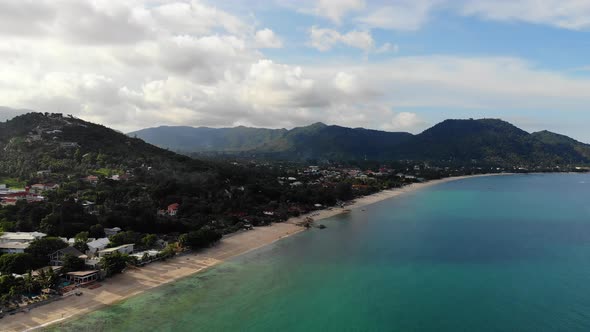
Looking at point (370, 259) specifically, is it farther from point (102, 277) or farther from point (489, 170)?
point (489, 170)

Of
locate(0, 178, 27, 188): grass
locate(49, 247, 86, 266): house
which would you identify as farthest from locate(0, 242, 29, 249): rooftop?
locate(0, 178, 27, 188): grass

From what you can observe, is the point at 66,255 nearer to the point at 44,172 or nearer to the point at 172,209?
the point at 172,209

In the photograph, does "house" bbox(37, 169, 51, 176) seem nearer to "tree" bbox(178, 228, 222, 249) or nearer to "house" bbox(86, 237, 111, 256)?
"house" bbox(86, 237, 111, 256)

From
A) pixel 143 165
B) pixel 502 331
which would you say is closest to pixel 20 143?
pixel 143 165

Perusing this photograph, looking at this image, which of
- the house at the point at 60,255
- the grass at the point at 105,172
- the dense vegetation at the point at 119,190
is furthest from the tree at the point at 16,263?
the grass at the point at 105,172

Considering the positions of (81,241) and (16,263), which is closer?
(16,263)

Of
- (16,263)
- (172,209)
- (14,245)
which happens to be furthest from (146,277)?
(172,209)
